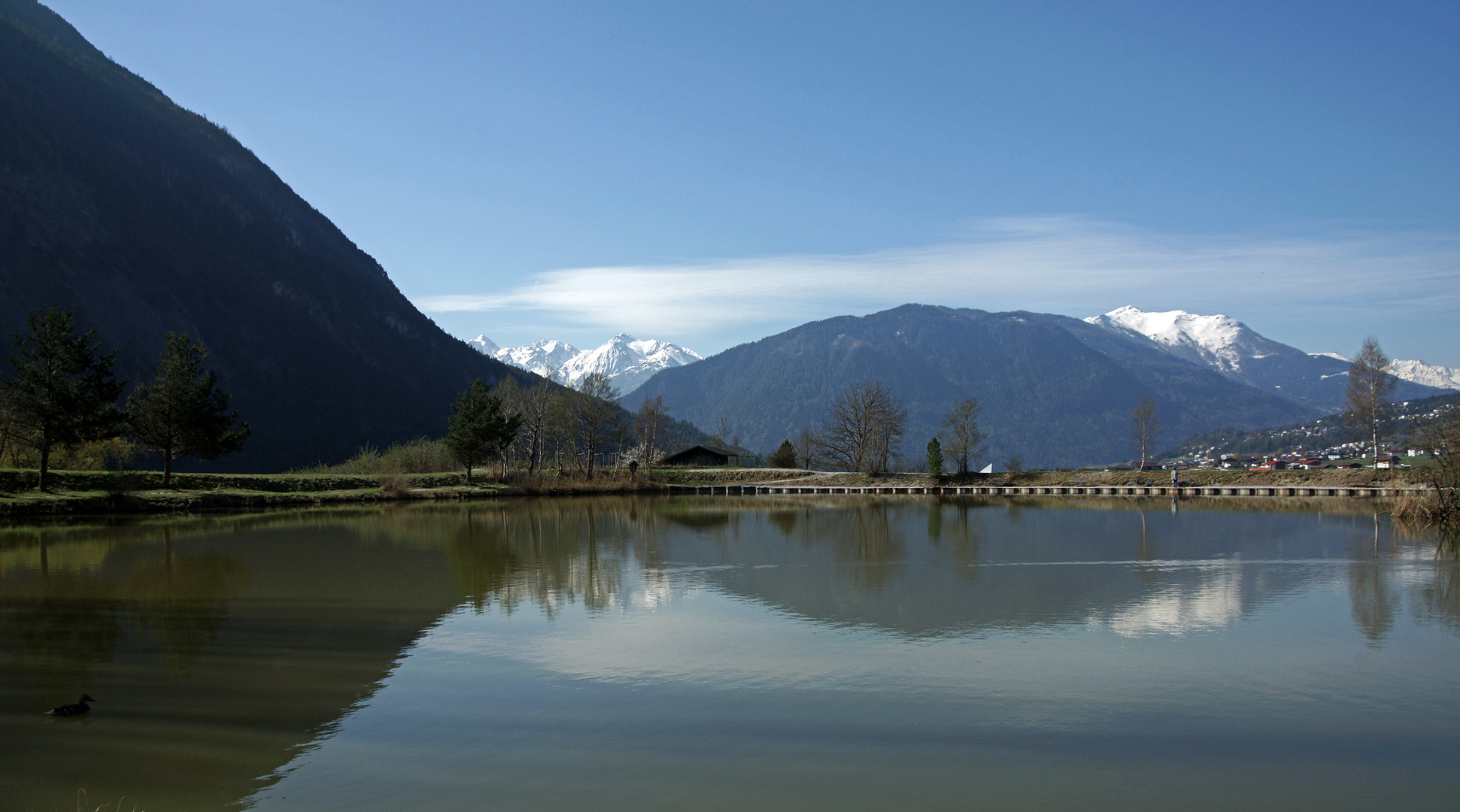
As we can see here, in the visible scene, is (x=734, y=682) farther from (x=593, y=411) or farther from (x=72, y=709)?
(x=593, y=411)

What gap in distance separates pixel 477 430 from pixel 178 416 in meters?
17.0

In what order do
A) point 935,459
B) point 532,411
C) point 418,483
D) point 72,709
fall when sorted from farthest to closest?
point 532,411, point 935,459, point 418,483, point 72,709

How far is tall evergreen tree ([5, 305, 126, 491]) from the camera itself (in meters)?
36.2

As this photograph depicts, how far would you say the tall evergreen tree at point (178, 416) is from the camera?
4353 centimetres

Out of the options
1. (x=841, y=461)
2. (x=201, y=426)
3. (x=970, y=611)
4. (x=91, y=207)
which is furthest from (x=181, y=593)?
(x=91, y=207)

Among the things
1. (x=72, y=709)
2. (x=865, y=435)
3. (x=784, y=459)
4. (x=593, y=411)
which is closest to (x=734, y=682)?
(x=72, y=709)

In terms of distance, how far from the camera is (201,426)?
44.6 m

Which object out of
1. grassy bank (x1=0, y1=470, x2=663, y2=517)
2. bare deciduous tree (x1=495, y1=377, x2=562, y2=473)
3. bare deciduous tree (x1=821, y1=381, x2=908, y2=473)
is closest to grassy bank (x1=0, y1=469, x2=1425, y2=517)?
grassy bank (x1=0, y1=470, x2=663, y2=517)

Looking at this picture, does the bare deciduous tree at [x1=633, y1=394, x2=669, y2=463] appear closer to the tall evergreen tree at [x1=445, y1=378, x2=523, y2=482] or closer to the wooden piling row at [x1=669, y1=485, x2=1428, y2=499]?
the wooden piling row at [x1=669, y1=485, x2=1428, y2=499]

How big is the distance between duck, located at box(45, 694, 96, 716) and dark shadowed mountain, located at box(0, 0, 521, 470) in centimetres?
8838

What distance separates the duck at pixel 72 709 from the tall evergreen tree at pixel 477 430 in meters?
47.2

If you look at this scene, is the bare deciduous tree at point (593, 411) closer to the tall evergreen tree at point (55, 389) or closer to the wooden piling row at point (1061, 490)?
the wooden piling row at point (1061, 490)

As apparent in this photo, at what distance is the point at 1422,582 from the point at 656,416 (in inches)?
2611

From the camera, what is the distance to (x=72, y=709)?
9.48 meters
